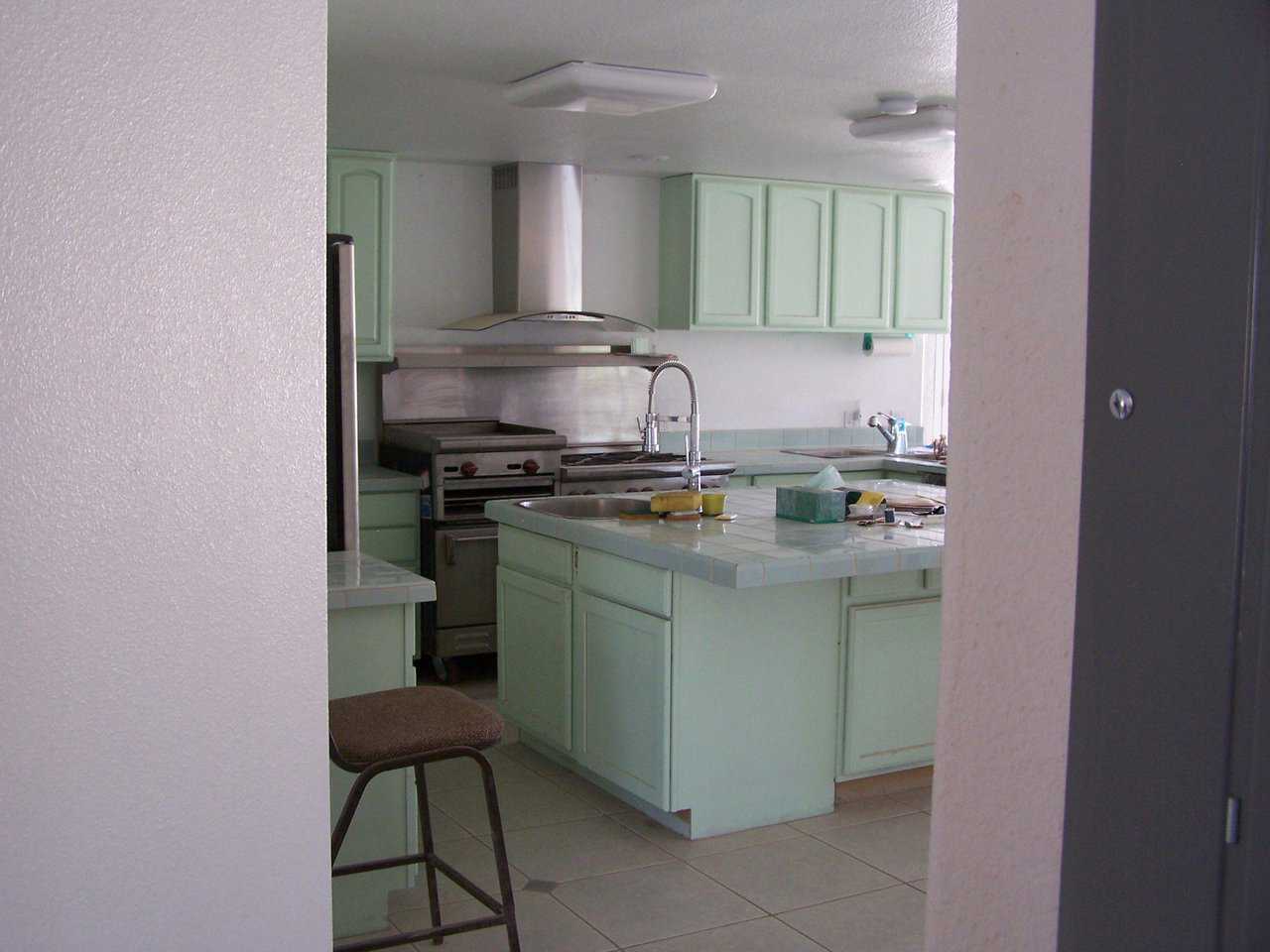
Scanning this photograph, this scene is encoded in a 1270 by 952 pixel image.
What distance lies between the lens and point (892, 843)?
356 cm

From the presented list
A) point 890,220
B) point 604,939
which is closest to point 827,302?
point 890,220

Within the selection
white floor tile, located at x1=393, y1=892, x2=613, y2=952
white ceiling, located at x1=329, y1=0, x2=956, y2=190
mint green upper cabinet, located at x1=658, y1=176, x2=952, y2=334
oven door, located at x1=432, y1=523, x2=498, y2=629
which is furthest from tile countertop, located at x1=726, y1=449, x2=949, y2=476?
white floor tile, located at x1=393, y1=892, x2=613, y2=952

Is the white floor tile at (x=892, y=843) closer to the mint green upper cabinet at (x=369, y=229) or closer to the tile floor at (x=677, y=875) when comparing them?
the tile floor at (x=677, y=875)

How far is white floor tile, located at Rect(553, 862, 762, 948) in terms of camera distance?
9.83 feet

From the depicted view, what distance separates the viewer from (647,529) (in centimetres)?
373

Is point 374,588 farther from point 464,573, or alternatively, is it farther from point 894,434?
point 894,434

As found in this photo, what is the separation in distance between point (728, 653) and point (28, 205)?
2.63 m

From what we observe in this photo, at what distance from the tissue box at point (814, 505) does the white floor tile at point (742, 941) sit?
137 centimetres

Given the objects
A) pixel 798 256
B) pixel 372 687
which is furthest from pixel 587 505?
pixel 798 256

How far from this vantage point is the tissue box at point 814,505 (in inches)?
155

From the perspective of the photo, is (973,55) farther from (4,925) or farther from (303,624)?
(4,925)

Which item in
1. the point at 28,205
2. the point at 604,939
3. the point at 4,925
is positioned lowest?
the point at 604,939

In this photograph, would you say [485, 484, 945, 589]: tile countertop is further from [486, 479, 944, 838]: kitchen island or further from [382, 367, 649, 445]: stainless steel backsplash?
[382, 367, 649, 445]: stainless steel backsplash

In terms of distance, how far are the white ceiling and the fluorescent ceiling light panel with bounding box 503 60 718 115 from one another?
4cm
